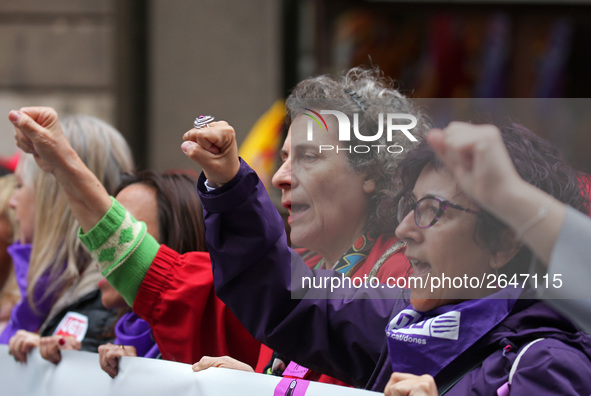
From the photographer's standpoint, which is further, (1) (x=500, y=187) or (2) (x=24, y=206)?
(2) (x=24, y=206)

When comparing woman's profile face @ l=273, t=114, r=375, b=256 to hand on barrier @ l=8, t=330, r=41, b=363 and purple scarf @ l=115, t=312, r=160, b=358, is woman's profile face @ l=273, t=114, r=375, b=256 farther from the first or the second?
hand on barrier @ l=8, t=330, r=41, b=363

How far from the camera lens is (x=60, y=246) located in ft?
9.88

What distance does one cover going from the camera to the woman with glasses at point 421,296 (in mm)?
1547

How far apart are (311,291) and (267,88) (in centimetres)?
435

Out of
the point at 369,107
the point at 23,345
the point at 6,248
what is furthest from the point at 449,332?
the point at 6,248

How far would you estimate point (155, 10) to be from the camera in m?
6.26

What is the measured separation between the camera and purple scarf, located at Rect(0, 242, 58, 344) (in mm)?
2984

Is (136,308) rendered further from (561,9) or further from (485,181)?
(561,9)

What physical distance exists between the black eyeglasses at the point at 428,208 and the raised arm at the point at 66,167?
984 millimetres

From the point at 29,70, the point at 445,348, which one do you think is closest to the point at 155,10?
the point at 29,70

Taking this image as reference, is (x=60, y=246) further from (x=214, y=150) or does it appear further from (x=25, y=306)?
(x=214, y=150)

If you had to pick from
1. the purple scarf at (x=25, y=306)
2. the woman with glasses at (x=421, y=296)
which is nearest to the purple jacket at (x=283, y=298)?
the woman with glasses at (x=421, y=296)

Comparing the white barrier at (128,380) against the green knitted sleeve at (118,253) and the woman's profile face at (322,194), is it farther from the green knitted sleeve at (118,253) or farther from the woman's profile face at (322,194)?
the woman's profile face at (322,194)

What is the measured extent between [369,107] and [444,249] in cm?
44
